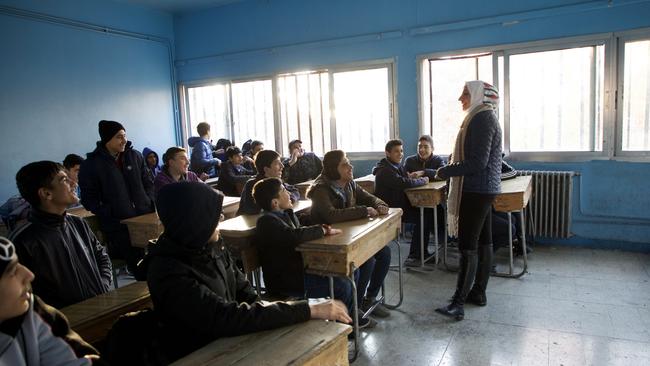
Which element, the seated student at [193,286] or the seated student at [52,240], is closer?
the seated student at [193,286]

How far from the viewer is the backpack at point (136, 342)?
1.21 metres

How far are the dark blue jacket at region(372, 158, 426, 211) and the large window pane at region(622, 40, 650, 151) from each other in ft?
7.12

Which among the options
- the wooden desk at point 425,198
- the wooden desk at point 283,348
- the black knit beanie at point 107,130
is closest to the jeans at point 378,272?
the wooden desk at point 425,198

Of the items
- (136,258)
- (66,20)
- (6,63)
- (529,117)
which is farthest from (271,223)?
(66,20)

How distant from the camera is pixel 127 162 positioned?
3340 mm

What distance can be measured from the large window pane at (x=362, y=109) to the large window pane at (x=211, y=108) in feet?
6.40

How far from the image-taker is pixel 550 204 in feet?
15.6

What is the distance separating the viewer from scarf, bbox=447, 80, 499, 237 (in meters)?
2.88

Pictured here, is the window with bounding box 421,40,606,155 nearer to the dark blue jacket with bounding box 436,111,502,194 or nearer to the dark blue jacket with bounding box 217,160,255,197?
the dark blue jacket with bounding box 436,111,502,194

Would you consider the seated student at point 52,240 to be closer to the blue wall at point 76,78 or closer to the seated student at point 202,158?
the blue wall at point 76,78

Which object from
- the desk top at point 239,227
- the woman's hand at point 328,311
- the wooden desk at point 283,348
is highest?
the desk top at point 239,227

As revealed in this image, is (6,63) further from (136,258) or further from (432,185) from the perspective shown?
(432,185)

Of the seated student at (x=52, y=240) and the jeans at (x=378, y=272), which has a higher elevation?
the seated student at (x=52, y=240)

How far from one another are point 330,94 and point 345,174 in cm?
335
